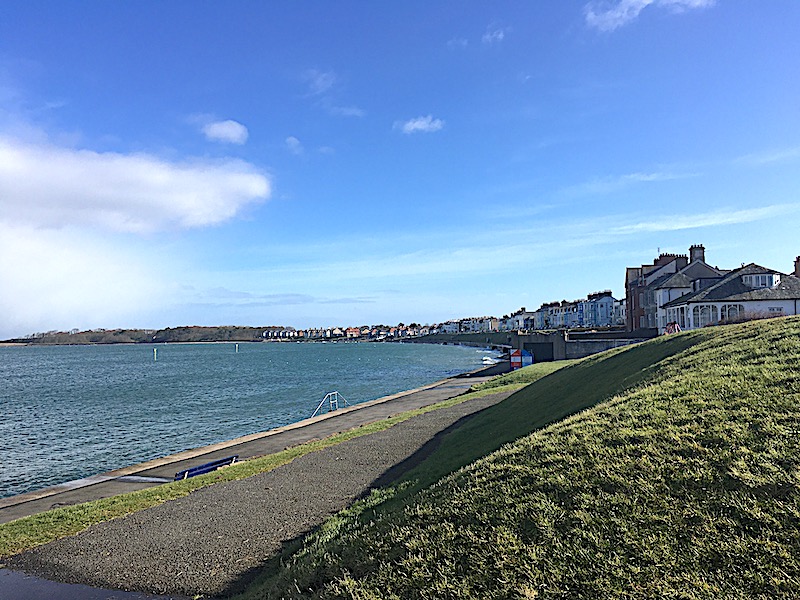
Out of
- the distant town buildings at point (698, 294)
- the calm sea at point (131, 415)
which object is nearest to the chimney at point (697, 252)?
the distant town buildings at point (698, 294)

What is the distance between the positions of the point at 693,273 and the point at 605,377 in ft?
142

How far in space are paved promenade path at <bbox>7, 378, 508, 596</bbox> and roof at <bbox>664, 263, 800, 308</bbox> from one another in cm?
3248

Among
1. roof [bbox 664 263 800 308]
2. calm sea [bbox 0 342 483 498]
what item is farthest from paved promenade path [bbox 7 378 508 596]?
roof [bbox 664 263 800 308]

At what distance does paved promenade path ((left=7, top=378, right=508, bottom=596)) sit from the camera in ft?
29.6

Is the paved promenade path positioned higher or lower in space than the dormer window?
lower

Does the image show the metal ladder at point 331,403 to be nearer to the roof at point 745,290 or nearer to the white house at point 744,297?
the white house at point 744,297

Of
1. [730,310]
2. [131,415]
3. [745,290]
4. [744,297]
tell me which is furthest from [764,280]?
[131,415]

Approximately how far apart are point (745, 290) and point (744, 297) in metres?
1.71

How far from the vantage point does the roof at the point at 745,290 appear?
129 feet

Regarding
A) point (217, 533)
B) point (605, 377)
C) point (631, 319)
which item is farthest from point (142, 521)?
point (631, 319)

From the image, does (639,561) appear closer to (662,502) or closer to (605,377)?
(662,502)

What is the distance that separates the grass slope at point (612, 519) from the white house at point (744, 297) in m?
34.8

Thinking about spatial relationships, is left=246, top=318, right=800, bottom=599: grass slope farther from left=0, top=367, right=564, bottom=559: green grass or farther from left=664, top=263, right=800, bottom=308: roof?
left=664, top=263, right=800, bottom=308: roof

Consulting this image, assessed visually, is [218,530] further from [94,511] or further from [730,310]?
[730,310]
